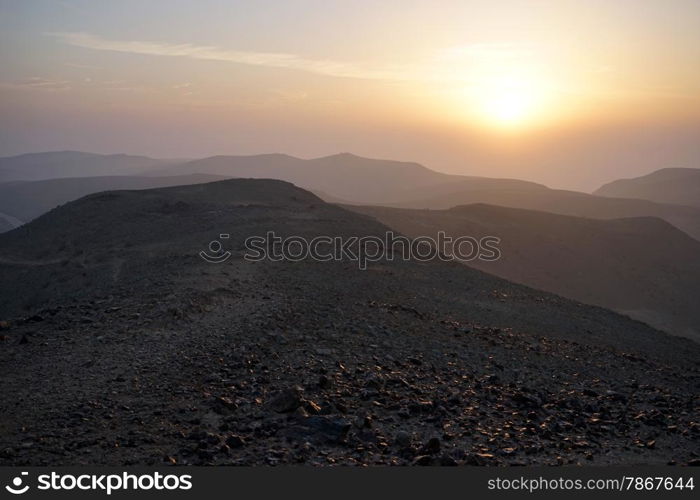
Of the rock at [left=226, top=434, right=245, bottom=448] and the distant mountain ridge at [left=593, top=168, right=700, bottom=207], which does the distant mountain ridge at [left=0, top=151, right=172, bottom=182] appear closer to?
the distant mountain ridge at [left=593, top=168, right=700, bottom=207]

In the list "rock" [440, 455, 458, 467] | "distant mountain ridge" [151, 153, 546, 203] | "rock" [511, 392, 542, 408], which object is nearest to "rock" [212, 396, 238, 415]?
"rock" [440, 455, 458, 467]

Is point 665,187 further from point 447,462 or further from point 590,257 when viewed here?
point 447,462

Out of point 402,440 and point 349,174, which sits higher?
point 349,174

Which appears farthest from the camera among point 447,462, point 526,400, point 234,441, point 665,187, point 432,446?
point 665,187

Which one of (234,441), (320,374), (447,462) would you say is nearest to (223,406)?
(234,441)

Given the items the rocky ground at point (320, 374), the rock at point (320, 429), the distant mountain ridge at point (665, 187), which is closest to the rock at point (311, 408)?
the rocky ground at point (320, 374)

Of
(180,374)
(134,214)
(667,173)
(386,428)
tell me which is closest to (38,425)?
(180,374)

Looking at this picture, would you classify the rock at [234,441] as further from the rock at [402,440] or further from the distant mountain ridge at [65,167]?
the distant mountain ridge at [65,167]
